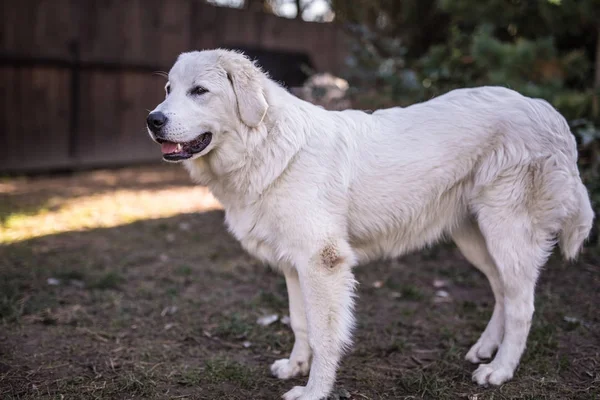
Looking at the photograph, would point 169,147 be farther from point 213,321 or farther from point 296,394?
point 213,321

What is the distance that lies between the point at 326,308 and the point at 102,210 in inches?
182

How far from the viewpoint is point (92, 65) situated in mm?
8945

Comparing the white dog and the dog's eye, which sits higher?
the dog's eye

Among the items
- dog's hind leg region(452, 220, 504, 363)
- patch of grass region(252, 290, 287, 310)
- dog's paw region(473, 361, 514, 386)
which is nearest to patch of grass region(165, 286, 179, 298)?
patch of grass region(252, 290, 287, 310)

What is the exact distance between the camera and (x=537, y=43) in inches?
179

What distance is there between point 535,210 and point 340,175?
3.38 feet

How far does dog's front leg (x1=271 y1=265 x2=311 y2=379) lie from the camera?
299 centimetres

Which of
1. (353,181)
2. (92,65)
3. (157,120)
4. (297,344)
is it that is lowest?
(297,344)

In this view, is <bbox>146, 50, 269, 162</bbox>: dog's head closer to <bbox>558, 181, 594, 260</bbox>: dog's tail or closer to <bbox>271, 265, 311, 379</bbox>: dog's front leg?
<bbox>271, 265, 311, 379</bbox>: dog's front leg

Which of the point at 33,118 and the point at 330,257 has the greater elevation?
the point at 330,257

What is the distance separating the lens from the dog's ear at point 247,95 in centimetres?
269

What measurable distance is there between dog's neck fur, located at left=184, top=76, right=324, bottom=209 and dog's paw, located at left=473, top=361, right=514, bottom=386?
145cm

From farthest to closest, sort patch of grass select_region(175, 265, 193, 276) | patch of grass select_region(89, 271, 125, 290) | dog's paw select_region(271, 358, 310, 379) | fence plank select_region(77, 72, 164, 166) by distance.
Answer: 1. fence plank select_region(77, 72, 164, 166)
2. patch of grass select_region(175, 265, 193, 276)
3. patch of grass select_region(89, 271, 125, 290)
4. dog's paw select_region(271, 358, 310, 379)

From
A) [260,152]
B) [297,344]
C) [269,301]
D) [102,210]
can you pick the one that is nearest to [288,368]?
[297,344]
